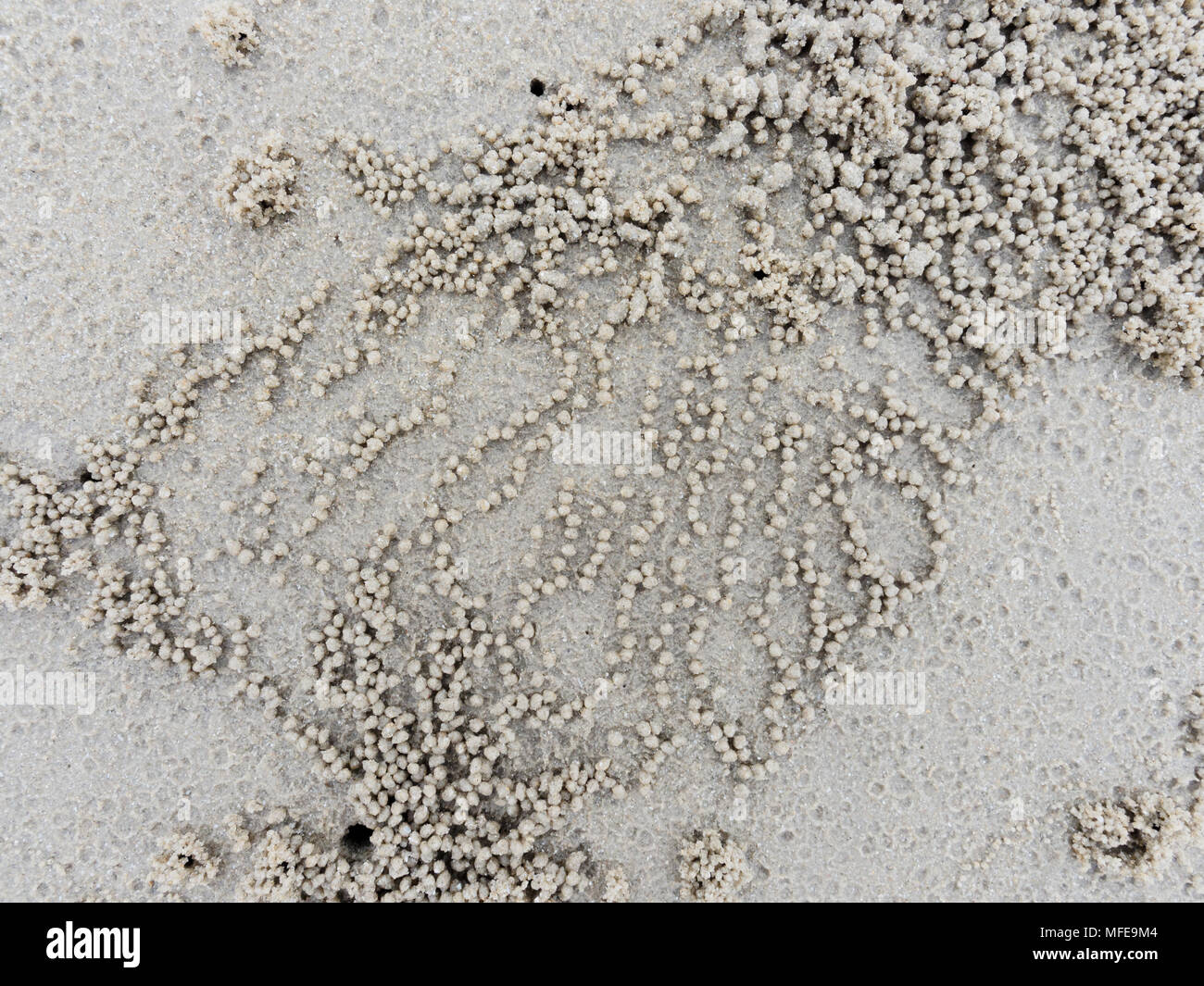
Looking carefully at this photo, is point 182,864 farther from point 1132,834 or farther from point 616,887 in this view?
point 1132,834

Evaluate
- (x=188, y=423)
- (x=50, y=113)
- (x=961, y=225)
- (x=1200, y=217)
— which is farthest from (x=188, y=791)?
(x=1200, y=217)

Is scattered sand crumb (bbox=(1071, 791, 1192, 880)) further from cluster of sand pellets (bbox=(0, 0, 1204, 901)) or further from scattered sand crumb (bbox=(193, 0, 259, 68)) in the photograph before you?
scattered sand crumb (bbox=(193, 0, 259, 68))

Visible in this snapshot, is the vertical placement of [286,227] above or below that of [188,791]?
above

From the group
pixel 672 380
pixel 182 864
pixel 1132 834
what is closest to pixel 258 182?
pixel 672 380

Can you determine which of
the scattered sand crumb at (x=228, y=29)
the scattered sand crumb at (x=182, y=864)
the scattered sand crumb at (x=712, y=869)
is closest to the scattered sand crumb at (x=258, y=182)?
the scattered sand crumb at (x=228, y=29)
